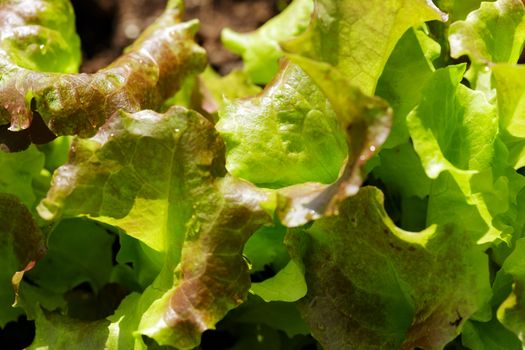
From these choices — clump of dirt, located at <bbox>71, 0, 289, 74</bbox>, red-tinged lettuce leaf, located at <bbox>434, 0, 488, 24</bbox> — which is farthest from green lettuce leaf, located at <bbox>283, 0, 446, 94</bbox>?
Answer: clump of dirt, located at <bbox>71, 0, 289, 74</bbox>

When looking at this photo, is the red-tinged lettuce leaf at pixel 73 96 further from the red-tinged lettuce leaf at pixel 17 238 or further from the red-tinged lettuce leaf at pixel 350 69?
the red-tinged lettuce leaf at pixel 350 69

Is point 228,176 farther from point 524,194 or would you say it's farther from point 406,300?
point 524,194

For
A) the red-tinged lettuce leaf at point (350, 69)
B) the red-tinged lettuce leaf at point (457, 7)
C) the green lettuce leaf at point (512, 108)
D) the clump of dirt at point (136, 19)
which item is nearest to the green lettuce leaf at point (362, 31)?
the red-tinged lettuce leaf at point (350, 69)

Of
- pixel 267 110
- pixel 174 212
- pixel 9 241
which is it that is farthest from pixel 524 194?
pixel 9 241

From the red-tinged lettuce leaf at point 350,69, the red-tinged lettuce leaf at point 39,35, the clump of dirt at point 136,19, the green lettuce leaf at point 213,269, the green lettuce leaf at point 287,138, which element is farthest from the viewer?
the clump of dirt at point 136,19

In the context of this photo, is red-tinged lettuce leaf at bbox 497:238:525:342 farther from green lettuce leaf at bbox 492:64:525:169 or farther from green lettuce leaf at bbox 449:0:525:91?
green lettuce leaf at bbox 449:0:525:91

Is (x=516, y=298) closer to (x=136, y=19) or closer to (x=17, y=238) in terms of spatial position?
(x=17, y=238)
